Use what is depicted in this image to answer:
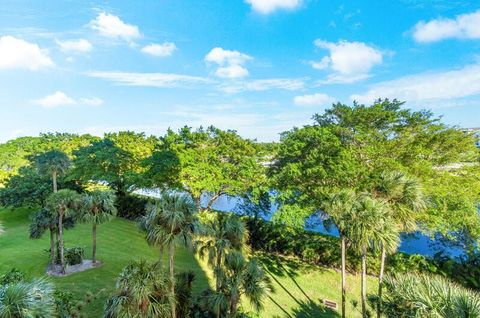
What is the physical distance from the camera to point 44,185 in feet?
90.9

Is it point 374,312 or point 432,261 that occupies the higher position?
point 432,261

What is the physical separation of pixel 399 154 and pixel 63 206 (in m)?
21.8

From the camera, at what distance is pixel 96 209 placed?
18.0 m

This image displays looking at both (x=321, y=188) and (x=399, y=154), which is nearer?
(x=399, y=154)

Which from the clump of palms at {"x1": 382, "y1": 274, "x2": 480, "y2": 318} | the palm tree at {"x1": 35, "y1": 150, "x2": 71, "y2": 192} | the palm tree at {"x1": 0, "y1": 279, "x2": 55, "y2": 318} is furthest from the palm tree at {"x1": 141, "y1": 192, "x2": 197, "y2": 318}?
the palm tree at {"x1": 35, "y1": 150, "x2": 71, "y2": 192}

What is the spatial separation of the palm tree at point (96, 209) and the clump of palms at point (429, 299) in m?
16.4

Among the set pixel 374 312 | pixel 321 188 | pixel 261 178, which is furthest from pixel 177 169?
pixel 374 312

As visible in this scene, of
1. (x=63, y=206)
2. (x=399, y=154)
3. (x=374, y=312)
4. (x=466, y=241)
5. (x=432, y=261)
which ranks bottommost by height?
(x=374, y=312)

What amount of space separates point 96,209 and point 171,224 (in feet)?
29.3

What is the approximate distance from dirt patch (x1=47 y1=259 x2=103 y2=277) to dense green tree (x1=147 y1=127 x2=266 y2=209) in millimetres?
9448

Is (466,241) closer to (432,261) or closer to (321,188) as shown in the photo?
(432,261)

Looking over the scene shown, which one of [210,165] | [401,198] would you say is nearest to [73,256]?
[210,165]

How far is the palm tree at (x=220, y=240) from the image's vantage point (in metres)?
13.8

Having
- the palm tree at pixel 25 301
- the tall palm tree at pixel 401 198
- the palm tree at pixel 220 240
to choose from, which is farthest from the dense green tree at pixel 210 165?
the palm tree at pixel 25 301
